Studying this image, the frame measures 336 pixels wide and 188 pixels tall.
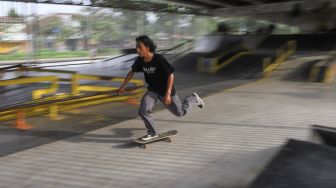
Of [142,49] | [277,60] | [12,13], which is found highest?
[12,13]

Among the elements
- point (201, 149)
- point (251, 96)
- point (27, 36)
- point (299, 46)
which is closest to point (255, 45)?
point (299, 46)

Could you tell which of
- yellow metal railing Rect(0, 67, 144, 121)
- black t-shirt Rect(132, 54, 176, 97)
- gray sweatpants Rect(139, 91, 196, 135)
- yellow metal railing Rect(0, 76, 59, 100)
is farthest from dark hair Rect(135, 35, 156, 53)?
yellow metal railing Rect(0, 76, 59, 100)

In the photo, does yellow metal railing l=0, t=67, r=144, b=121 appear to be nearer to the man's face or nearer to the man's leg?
the man's leg

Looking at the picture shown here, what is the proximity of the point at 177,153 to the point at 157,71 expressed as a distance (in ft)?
4.15

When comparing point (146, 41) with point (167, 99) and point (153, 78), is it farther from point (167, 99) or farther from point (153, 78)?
point (167, 99)

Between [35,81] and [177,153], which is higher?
[35,81]

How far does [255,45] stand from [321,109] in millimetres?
19177

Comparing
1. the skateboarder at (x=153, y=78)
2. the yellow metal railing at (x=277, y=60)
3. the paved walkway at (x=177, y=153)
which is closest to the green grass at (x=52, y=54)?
the yellow metal railing at (x=277, y=60)

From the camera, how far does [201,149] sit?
232 inches

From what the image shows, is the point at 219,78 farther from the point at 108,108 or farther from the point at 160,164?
the point at 160,164

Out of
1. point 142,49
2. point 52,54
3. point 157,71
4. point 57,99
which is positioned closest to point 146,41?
point 142,49

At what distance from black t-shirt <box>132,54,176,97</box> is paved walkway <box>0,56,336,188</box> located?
0.92 metres

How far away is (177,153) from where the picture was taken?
5.70 metres

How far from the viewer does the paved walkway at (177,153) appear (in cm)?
465
